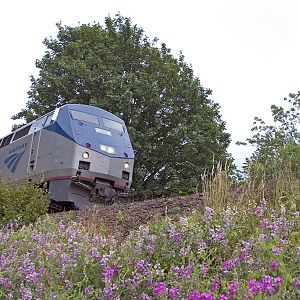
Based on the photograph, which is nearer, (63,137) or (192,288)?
(192,288)

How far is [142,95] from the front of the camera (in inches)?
973

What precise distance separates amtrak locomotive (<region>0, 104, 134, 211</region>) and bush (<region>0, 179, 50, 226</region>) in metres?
3.94

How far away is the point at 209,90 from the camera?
27953 millimetres

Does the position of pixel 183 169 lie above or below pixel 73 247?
above

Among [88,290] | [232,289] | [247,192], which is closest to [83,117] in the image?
[247,192]

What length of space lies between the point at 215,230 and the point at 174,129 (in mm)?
20338

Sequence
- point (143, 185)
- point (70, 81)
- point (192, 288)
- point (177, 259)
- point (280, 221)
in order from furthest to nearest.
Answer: point (70, 81) → point (143, 185) → point (280, 221) → point (177, 259) → point (192, 288)

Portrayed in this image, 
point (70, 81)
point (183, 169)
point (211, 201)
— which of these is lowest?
point (211, 201)

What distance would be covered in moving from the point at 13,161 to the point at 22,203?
785 centimetres

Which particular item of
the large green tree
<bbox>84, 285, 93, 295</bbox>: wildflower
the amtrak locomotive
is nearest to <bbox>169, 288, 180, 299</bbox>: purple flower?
<bbox>84, 285, 93, 295</bbox>: wildflower

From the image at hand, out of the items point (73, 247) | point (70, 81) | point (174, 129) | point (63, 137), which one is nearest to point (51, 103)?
point (70, 81)

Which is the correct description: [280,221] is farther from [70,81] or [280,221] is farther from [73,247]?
[70,81]

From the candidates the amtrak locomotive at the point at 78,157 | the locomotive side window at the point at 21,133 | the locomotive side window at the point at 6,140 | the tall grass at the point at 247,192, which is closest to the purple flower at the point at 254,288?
the tall grass at the point at 247,192

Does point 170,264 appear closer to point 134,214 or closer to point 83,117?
point 134,214
